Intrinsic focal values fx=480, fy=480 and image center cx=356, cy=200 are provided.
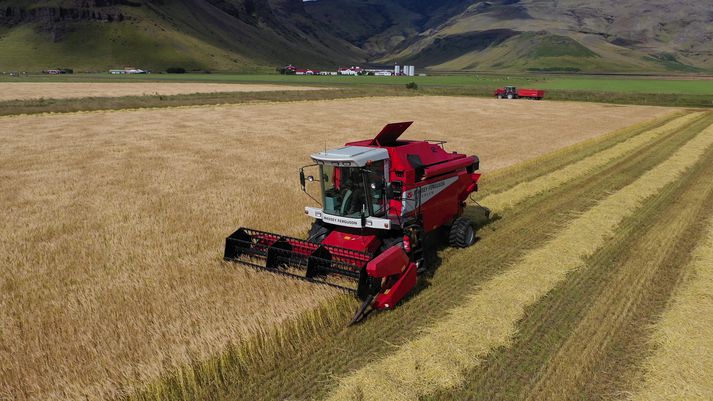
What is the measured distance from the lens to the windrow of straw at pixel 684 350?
6.33 m

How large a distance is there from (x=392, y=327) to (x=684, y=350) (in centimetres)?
443

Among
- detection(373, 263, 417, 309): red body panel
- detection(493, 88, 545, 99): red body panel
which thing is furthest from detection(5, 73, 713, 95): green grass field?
detection(373, 263, 417, 309): red body panel

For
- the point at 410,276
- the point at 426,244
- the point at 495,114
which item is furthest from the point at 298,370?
the point at 495,114

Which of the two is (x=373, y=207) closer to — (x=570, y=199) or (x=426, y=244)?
(x=426, y=244)

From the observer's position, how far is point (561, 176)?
1969cm

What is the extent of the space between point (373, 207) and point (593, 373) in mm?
4843

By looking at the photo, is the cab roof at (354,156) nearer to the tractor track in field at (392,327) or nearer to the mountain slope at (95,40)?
the tractor track in field at (392,327)

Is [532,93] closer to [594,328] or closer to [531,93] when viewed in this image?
[531,93]

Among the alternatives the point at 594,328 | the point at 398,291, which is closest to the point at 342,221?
the point at 398,291

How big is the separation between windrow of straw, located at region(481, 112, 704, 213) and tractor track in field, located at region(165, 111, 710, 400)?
2.79ft

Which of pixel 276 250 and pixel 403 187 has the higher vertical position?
pixel 403 187

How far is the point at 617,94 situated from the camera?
7031 cm

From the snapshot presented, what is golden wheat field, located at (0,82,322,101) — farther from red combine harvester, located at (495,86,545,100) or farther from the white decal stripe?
the white decal stripe

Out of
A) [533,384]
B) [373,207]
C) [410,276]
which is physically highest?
[373,207]
